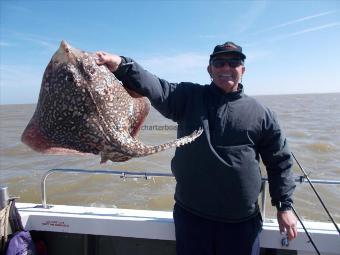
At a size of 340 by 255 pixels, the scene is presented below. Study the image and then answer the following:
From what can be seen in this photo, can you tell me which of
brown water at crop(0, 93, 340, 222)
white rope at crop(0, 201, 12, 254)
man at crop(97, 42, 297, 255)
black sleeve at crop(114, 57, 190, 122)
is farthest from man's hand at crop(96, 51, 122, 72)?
brown water at crop(0, 93, 340, 222)

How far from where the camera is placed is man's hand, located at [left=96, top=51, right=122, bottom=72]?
2.70 metres

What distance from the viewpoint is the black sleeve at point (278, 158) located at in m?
3.48

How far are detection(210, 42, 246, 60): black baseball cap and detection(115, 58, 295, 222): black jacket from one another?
35 centimetres

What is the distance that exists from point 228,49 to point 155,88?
867 millimetres

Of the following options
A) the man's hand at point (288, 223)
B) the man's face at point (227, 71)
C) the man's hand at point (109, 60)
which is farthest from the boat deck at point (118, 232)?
the man's hand at point (109, 60)

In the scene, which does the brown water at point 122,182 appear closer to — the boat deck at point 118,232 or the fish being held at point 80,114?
the boat deck at point 118,232

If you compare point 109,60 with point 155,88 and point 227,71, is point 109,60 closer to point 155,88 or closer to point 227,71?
point 155,88

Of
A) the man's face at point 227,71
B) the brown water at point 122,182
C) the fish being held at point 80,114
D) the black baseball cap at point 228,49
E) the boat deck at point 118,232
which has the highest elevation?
the black baseball cap at point 228,49

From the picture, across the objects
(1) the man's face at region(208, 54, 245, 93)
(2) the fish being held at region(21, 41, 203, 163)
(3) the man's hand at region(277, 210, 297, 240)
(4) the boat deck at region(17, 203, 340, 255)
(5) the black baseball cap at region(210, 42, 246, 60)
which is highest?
(5) the black baseball cap at region(210, 42, 246, 60)

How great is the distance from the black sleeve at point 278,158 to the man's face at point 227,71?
46cm

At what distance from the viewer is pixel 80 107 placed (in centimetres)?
253

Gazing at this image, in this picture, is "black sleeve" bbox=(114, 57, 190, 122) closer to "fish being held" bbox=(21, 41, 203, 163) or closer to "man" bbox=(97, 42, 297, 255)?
"man" bbox=(97, 42, 297, 255)

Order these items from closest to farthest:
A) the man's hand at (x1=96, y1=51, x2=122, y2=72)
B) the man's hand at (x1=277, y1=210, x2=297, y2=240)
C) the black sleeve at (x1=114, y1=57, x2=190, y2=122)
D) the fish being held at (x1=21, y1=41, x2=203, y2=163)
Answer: the fish being held at (x1=21, y1=41, x2=203, y2=163) < the man's hand at (x1=96, y1=51, x2=122, y2=72) < the black sleeve at (x1=114, y1=57, x2=190, y2=122) < the man's hand at (x1=277, y1=210, x2=297, y2=240)

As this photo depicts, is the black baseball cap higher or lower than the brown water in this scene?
higher
